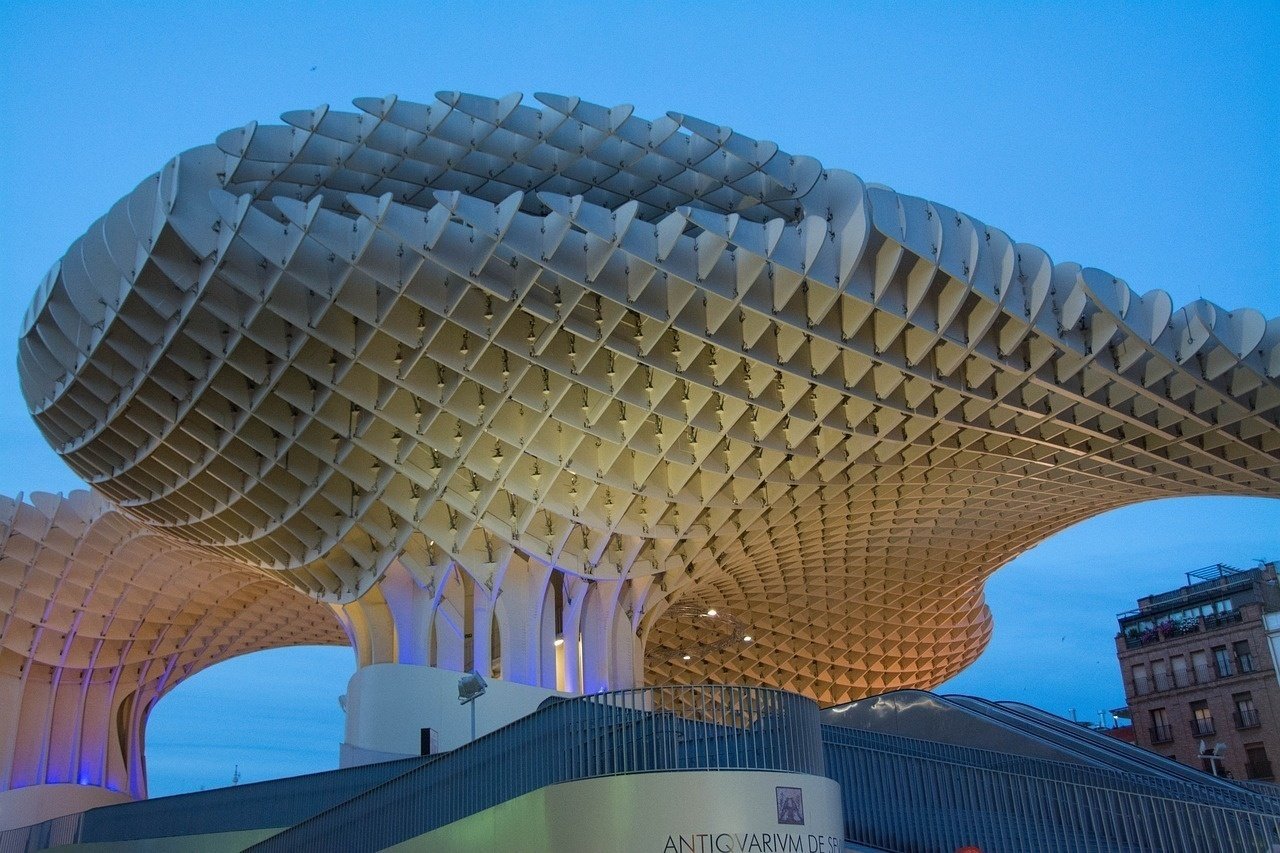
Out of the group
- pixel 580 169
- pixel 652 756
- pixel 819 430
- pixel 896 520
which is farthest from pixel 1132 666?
pixel 652 756

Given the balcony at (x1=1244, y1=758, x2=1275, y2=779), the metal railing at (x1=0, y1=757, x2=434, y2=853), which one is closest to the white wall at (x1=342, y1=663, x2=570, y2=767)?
the metal railing at (x1=0, y1=757, x2=434, y2=853)

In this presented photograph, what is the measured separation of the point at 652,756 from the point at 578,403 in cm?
1876

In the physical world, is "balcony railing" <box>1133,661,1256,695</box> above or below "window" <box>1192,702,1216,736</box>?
above

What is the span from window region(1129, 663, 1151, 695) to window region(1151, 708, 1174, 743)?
1293 mm

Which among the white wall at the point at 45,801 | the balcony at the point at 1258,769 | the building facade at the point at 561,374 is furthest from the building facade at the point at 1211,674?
the white wall at the point at 45,801

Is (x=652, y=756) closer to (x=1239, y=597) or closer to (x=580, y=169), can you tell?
(x=580, y=169)

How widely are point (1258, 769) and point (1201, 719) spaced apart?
513 centimetres

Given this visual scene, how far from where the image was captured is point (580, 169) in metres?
30.7

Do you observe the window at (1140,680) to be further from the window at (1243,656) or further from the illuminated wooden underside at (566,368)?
the illuminated wooden underside at (566,368)

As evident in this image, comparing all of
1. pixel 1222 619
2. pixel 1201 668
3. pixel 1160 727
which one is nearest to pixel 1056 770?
pixel 1222 619

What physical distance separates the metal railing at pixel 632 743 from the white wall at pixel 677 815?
18 cm

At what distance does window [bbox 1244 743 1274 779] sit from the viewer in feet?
169

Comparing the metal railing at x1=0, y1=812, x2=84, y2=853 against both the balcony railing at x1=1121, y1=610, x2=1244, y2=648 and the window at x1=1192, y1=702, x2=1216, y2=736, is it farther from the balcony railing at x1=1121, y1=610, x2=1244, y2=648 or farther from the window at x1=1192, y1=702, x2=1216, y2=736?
the balcony railing at x1=1121, y1=610, x2=1244, y2=648

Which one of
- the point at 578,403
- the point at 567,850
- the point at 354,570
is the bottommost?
the point at 567,850
